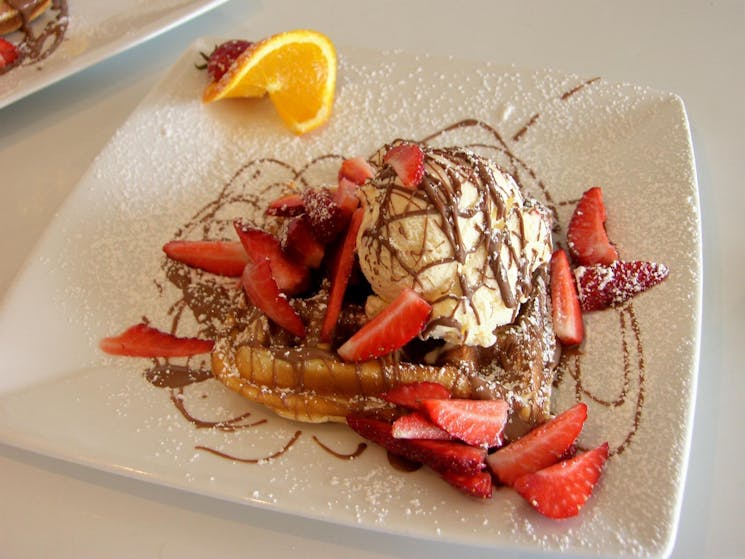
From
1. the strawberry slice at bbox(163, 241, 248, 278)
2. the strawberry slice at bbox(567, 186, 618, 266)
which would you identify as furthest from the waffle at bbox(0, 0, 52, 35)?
the strawberry slice at bbox(567, 186, 618, 266)

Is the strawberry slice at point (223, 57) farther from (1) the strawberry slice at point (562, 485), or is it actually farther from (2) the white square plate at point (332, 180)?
(1) the strawberry slice at point (562, 485)

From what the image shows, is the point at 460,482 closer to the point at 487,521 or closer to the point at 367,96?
the point at 487,521

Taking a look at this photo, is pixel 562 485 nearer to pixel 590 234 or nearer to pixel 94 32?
pixel 590 234

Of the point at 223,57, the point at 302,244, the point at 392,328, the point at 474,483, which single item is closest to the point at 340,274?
the point at 302,244

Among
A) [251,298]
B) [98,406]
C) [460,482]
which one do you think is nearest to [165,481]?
[98,406]

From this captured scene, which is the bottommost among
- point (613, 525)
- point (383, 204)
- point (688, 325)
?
point (613, 525)
